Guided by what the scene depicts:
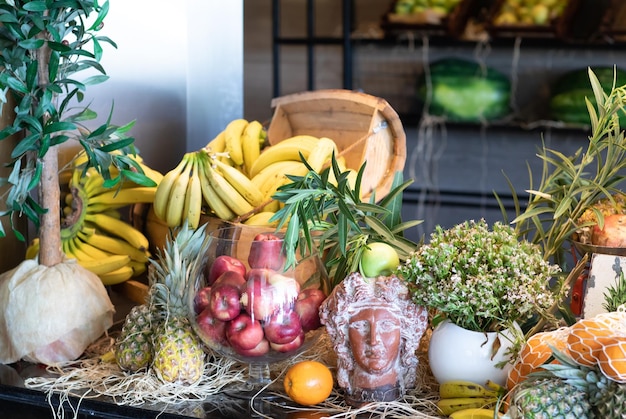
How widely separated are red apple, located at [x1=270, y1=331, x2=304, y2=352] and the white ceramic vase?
224 mm

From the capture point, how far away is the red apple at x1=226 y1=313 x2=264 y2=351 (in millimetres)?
1247

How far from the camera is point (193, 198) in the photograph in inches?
66.6

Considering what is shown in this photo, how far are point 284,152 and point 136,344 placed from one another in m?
0.67

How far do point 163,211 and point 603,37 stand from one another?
254cm

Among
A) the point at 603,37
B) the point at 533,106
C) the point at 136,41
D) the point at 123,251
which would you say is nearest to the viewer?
the point at 123,251

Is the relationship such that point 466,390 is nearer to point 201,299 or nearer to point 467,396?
point 467,396

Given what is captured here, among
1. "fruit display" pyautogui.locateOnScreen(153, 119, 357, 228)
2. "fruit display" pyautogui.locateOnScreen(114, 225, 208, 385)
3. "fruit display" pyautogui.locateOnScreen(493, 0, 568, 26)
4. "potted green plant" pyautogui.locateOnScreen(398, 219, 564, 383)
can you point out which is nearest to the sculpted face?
"potted green plant" pyautogui.locateOnScreen(398, 219, 564, 383)

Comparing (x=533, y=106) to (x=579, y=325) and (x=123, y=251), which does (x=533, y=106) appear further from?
(x=579, y=325)

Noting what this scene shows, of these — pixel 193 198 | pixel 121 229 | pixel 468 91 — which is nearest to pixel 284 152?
pixel 193 198

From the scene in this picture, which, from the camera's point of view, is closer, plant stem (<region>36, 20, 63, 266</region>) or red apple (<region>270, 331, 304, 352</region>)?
red apple (<region>270, 331, 304, 352</region>)

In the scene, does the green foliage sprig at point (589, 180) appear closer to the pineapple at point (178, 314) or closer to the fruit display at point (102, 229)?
the pineapple at point (178, 314)

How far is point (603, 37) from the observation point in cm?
355

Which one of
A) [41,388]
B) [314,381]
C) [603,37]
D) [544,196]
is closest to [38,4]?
[41,388]

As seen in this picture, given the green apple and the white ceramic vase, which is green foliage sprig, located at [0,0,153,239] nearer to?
the green apple
